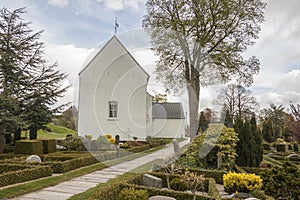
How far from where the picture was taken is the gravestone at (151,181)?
6.20m

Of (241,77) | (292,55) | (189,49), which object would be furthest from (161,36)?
(292,55)

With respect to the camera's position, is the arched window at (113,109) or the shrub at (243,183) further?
the arched window at (113,109)

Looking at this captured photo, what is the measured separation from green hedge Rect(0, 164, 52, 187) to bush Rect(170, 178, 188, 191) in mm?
3679

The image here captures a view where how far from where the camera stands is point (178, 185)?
6.12m

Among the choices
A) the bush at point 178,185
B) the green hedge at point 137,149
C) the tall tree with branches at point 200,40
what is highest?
the tall tree with branches at point 200,40

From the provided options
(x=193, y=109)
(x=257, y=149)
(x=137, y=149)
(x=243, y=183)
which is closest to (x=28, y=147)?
(x=137, y=149)

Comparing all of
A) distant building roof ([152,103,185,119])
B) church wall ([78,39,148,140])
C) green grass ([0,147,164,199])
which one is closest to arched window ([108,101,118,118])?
church wall ([78,39,148,140])

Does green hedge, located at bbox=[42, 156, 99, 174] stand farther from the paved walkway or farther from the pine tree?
the pine tree

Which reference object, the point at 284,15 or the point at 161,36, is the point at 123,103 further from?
the point at 284,15

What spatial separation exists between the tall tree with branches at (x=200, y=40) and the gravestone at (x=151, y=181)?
7.85m

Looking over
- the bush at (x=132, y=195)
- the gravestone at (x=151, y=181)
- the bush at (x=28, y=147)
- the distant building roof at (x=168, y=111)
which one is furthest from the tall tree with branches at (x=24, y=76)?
the distant building roof at (x=168, y=111)

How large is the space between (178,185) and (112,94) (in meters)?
11.7

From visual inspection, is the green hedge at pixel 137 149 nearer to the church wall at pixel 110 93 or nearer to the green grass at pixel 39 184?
the church wall at pixel 110 93

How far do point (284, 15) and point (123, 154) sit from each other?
8774 millimetres
